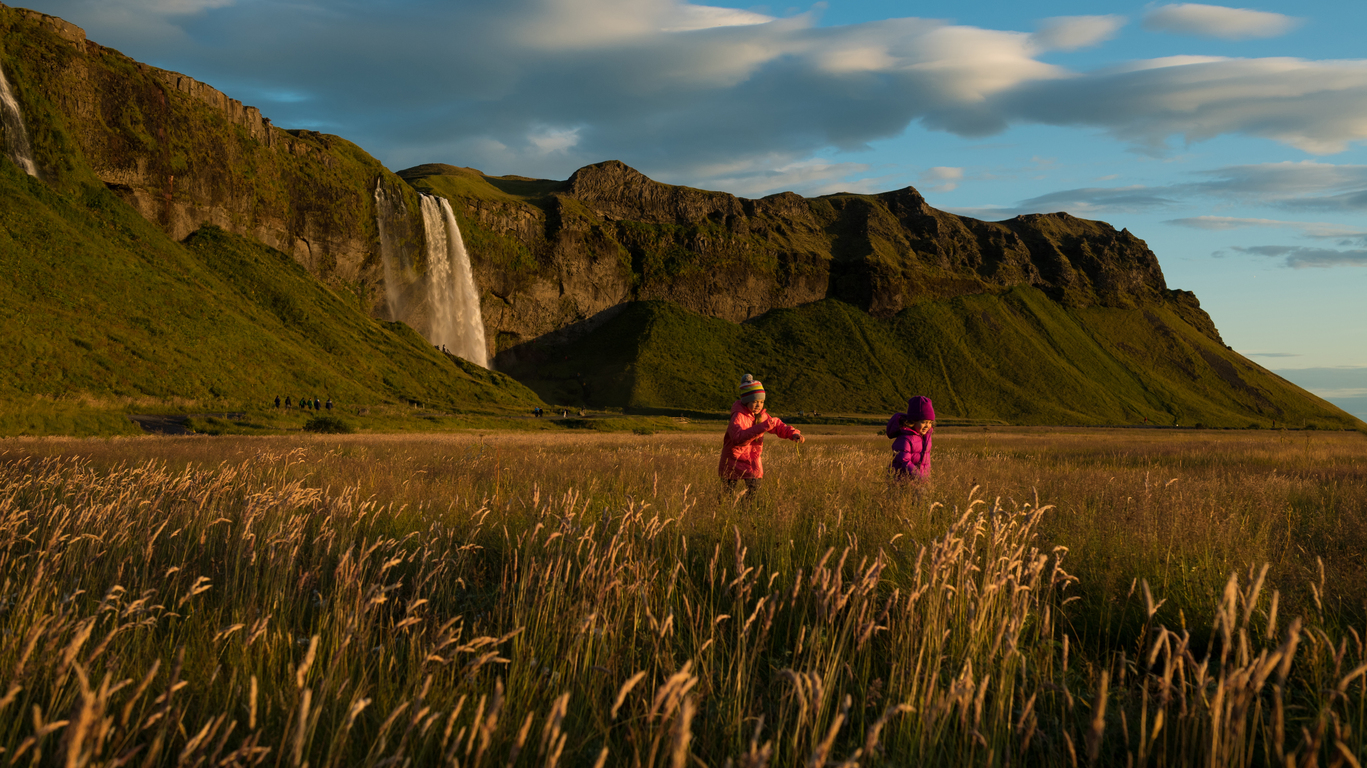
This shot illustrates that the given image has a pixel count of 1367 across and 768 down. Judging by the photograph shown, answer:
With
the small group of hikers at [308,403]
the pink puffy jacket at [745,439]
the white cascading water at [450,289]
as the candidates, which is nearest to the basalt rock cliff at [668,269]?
the white cascading water at [450,289]

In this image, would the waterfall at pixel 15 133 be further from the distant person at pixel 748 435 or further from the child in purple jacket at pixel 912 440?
the child in purple jacket at pixel 912 440

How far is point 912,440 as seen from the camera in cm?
774

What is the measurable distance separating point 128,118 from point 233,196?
956 centimetres

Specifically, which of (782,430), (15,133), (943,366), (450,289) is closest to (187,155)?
(15,133)

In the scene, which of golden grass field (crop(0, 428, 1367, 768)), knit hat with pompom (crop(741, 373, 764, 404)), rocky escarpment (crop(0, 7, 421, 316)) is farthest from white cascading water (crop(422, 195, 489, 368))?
golden grass field (crop(0, 428, 1367, 768))

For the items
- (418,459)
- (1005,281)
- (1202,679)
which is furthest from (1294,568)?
(1005,281)

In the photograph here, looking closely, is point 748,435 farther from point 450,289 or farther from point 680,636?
point 450,289

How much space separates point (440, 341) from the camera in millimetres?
87812

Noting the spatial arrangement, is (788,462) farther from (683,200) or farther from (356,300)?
(683,200)

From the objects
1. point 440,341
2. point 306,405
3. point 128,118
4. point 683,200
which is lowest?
point 306,405

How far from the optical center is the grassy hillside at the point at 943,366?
10300 cm

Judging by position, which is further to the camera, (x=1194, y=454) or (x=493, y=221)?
(x=493, y=221)

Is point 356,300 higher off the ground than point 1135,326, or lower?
lower

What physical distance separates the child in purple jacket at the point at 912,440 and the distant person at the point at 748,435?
1281mm
